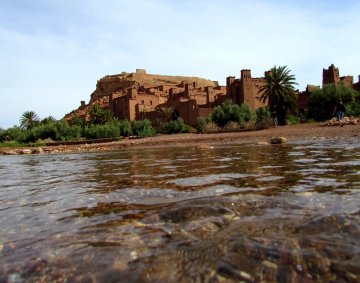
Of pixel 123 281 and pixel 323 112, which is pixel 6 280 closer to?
pixel 123 281

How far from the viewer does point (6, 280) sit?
2.32 metres

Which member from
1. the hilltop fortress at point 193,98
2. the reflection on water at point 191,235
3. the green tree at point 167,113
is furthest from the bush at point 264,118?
the reflection on water at point 191,235

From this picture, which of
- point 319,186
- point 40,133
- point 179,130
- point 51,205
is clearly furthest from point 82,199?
point 40,133

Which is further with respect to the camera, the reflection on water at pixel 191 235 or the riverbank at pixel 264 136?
the riverbank at pixel 264 136

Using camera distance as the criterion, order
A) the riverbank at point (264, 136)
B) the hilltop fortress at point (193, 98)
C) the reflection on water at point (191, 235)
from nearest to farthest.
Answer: the reflection on water at point (191, 235) → the riverbank at point (264, 136) → the hilltop fortress at point (193, 98)

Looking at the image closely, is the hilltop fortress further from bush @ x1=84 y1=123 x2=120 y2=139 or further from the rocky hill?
the rocky hill

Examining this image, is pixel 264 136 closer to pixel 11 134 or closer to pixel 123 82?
pixel 11 134

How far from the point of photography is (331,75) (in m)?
51.9

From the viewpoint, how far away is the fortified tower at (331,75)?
2029 inches

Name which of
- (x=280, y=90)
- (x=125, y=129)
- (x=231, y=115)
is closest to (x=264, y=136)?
(x=280, y=90)

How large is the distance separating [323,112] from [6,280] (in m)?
41.7

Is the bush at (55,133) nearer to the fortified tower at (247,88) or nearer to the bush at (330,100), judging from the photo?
the fortified tower at (247,88)

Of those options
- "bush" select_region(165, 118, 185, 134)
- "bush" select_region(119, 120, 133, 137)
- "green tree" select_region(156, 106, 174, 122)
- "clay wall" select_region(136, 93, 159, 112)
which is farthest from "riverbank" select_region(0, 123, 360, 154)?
"clay wall" select_region(136, 93, 159, 112)

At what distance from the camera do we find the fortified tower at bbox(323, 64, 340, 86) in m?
51.5
